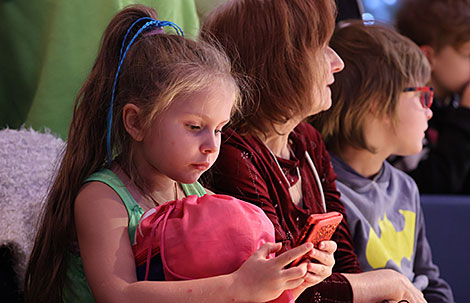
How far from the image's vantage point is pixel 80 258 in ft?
3.13

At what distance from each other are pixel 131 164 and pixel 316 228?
299 mm

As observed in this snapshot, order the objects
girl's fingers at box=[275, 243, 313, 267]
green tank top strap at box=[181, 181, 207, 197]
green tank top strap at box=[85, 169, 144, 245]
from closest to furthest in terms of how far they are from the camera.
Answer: girl's fingers at box=[275, 243, 313, 267], green tank top strap at box=[85, 169, 144, 245], green tank top strap at box=[181, 181, 207, 197]

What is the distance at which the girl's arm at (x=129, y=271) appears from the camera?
777mm

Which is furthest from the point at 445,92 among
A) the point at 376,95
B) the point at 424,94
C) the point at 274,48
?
the point at 274,48

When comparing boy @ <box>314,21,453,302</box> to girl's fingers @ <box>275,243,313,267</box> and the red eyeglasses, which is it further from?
girl's fingers @ <box>275,243,313,267</box>

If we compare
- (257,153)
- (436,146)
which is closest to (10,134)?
(257,153)

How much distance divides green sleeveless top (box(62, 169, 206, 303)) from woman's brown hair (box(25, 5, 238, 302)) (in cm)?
1

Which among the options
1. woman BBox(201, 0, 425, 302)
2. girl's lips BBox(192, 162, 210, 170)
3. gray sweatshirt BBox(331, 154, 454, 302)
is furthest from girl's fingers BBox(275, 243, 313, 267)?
gray sweatshirt BBox(331, 154, 454, 302)

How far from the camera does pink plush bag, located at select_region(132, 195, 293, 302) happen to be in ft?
2.68

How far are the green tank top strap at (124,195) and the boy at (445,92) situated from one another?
1.25m

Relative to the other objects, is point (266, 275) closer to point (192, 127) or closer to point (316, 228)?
point (316, 228)

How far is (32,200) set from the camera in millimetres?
1064

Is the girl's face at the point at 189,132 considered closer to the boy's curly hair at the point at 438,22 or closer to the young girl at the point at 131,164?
the young girl at the point at 131,164

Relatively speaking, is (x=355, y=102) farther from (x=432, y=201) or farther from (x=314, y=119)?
(x=432, y=201)
